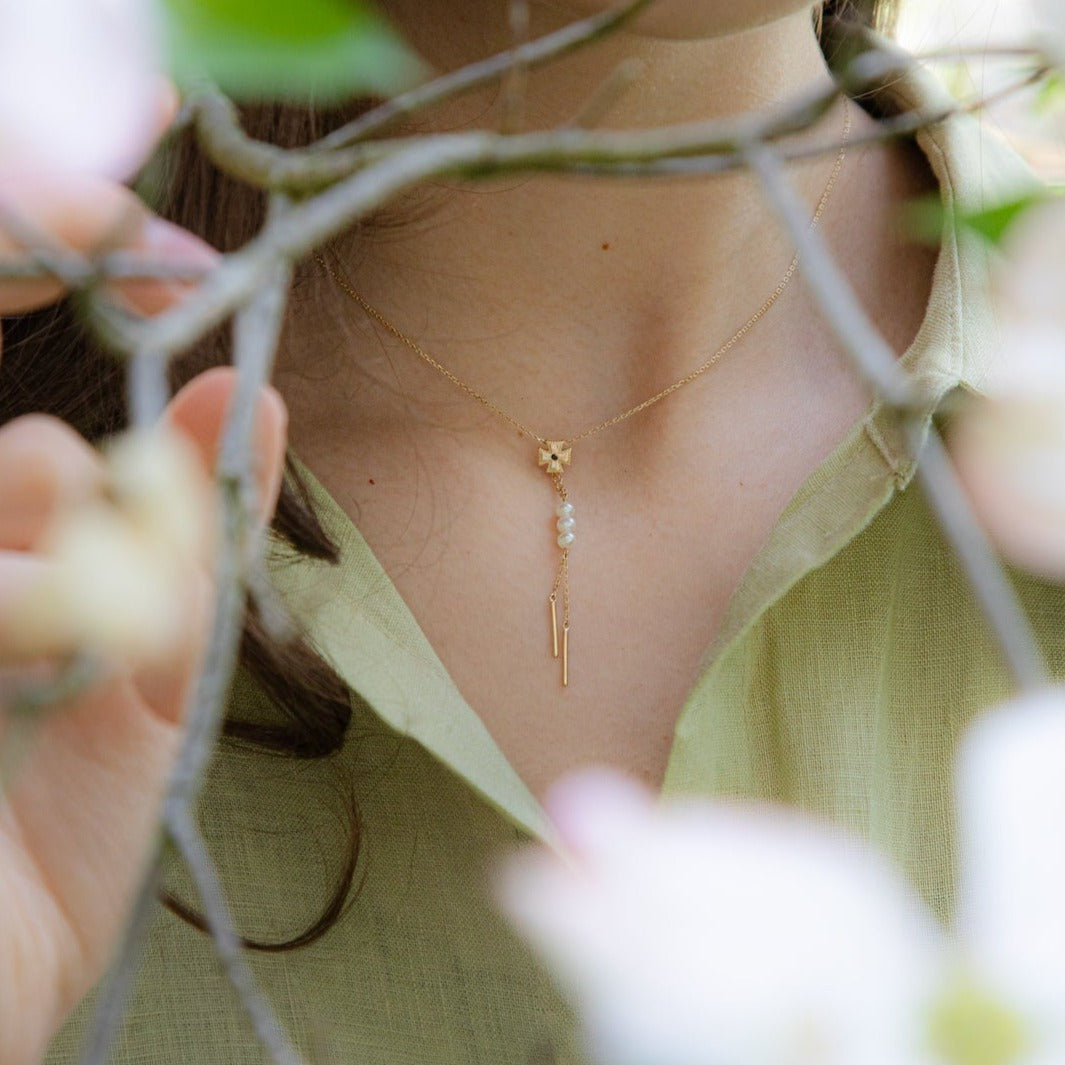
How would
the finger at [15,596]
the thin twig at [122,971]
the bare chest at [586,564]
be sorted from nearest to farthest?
the thin twig at [122,971], the finger at [15,596], the bare chest at [586,564]

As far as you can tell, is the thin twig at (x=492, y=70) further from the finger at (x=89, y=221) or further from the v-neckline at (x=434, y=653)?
the v-neckline at (x=434, y=653)

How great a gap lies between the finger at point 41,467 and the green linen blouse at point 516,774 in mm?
370

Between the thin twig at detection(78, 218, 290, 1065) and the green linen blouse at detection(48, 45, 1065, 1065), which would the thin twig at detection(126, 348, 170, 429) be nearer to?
the thin twig at detection(78, 218, 290, 1065)

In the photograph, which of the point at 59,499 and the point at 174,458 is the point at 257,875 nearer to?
the point at 59,499

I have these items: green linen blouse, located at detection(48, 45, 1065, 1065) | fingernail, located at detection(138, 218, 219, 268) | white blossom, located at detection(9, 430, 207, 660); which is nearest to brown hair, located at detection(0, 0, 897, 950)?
green linen blouse, located at detection(48, 45, 1065, 1065)

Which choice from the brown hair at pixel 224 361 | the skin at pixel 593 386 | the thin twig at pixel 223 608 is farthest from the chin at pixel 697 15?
the thin twig at pixel 223 608

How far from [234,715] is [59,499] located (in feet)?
1.57

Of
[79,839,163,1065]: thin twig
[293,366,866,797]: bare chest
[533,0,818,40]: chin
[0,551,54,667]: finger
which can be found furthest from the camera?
[293,366,866,797]: bare chest

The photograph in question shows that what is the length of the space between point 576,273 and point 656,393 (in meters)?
0.09

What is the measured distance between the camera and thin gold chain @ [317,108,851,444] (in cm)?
91

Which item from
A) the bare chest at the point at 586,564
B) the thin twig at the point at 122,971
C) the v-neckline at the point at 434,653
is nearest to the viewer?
the thin twig at the point at 122,971

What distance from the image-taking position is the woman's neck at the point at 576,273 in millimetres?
868

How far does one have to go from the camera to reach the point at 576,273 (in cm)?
89

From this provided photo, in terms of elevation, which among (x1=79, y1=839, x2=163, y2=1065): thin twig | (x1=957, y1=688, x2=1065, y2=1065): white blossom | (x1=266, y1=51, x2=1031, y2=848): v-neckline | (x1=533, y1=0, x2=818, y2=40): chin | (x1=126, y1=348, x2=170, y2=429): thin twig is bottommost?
(x1=79, y1=839, x2=163, y2=1065): thin twig
